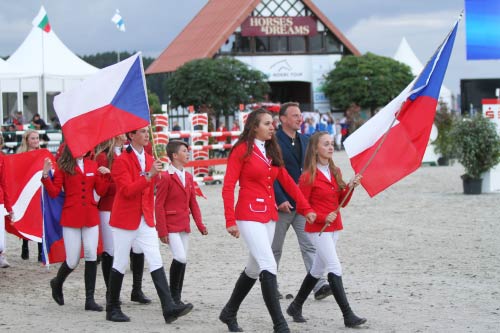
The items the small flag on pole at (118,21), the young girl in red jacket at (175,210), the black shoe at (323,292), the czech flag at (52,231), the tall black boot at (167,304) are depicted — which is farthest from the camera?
the small flag on pole at (118,21)

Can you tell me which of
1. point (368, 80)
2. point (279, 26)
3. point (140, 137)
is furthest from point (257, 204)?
point (279, 26)

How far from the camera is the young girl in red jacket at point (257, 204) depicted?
24.7ft

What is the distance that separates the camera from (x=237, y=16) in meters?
59.7

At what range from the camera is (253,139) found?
7.86 m

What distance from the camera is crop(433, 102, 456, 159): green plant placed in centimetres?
3158

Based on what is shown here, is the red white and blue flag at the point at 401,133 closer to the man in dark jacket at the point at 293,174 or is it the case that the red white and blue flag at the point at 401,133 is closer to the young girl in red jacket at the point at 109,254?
the man in dark jacket at the point at 293,174

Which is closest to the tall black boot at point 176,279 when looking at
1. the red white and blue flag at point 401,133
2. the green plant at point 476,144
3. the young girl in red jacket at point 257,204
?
the young girl in red jacket at point 257,204

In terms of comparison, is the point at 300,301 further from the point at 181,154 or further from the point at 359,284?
the point at 359,284

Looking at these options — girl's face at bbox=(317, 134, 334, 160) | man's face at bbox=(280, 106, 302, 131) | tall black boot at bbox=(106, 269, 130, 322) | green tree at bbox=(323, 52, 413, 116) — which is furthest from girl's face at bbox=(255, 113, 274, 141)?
green tree at bbox=(323, 52, 413, 116)

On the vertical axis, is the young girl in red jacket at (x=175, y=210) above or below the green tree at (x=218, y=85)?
below

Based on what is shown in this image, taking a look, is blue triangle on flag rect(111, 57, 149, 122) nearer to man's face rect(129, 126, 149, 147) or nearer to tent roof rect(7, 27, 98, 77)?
man's face rect(129, 126, 149, 147)

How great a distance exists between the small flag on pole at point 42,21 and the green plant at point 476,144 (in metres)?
15.6

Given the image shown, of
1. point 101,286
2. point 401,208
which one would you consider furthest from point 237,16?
point 101,286

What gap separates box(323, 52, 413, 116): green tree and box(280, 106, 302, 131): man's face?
1875 inches
